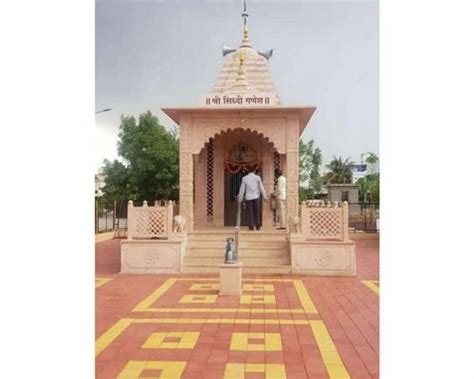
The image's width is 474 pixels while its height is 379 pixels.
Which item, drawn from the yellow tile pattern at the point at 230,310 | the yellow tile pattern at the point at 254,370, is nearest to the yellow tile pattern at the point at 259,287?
the yellow tile pattern at the point at 230,310

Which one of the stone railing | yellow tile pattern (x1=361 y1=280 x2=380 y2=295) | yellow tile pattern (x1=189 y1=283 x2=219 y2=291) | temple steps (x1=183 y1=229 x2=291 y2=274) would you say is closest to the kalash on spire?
temple steps (x1=183 y1=229 x2=291 y2=274)

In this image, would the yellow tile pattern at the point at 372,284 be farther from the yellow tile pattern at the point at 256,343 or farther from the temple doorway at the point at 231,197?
the temple doorway at the point at 231,197

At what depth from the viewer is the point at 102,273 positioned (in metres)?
6.65

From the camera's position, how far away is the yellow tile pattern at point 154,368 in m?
2.77

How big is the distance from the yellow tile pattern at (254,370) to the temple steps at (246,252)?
368 centimetres

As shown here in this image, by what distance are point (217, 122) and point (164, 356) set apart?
15.9 feet

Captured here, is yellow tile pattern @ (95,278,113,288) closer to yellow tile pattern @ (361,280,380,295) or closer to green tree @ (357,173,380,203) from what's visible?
yellow tile pattern @ (361,280,380,295)

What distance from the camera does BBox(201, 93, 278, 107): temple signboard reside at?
7324mm

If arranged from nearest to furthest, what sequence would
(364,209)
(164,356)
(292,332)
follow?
(164,356) < (292,332) < (364,209)

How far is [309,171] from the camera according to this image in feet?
56.6

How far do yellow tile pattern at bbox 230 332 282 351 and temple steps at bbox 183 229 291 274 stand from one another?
119 inches
